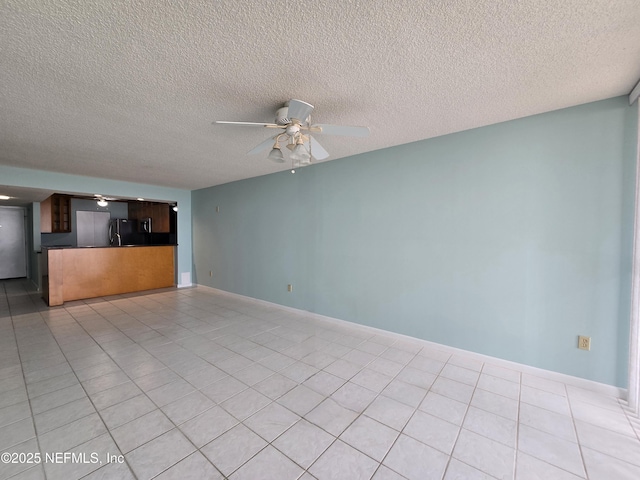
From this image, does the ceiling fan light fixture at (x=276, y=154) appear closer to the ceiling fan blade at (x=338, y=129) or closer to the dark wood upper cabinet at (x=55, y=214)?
the ceiling fan blade at (x=338, y=129)

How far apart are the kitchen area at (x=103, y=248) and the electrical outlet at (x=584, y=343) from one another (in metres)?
6.88

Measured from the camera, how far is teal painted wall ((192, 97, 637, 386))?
210 cm

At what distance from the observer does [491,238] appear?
8.43 feet

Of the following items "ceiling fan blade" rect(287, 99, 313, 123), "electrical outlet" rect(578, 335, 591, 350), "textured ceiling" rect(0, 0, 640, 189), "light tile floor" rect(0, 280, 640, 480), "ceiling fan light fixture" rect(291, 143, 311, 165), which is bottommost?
"light tile floor" rect(0, 280, 640, 480)

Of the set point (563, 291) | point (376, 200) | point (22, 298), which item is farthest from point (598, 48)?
point (22, 298)

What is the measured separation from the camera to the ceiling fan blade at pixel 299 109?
161cm

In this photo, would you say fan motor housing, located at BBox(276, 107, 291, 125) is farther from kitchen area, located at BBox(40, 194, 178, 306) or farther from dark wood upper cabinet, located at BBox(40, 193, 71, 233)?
Answer: dark wood upper cabinet, located at BBox(40, 193, 71, 233)

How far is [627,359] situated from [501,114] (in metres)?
2.21

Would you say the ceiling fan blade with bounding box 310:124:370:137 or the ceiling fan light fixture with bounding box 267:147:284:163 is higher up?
the ceiling fan blade with bounding box 310:124:370:137

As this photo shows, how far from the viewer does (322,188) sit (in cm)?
384

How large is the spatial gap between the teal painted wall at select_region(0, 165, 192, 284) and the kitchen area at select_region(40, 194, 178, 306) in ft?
0.77

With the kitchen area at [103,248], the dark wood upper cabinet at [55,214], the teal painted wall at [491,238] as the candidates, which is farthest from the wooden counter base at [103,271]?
the teal painted wall at [491,238]

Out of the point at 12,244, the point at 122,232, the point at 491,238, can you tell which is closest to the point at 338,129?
the point at 491,238

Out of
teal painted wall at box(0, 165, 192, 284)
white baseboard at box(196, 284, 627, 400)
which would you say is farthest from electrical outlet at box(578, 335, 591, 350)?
teal painted wall at box(0, 165, 192, 284)
